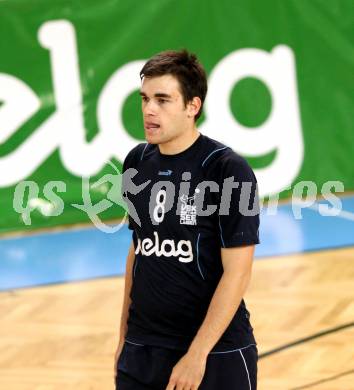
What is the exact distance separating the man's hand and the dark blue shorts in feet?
0.41

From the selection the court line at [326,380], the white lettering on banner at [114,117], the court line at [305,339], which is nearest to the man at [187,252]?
the court line at [326,380]

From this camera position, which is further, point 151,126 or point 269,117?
point 269,117

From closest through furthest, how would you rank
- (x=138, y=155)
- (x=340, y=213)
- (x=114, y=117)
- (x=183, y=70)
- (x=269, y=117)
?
(x=183, y=70) → (x=138, y=155) → (x=114, y=117) → (x=340, y=213) → (x=269, y=117)

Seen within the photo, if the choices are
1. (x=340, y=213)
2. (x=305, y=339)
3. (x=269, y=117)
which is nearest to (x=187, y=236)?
(x=305, y=339)

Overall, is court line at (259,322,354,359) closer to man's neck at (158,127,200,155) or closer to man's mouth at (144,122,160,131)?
man's neck at (158,127,200,155)

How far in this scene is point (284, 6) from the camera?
10672 millimetres

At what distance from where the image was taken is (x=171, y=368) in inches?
140

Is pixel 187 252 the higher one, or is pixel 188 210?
pixel 188 210

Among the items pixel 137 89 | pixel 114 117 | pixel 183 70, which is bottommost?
pixel 114 117

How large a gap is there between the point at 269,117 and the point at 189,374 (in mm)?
7500

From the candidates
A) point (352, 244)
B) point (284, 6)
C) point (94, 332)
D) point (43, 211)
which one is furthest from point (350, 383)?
point (284, 6)

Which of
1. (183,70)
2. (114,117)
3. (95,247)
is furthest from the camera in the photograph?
(114,117)

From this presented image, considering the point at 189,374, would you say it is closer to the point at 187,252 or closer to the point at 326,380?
the point at 187,252

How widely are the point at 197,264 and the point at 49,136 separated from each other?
673cm
